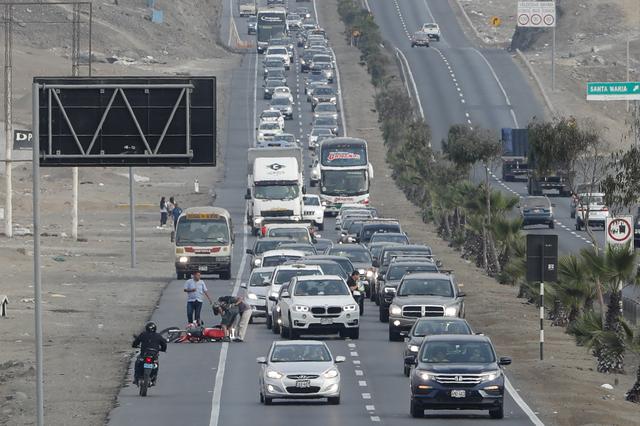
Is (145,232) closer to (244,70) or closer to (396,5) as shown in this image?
(244,70)

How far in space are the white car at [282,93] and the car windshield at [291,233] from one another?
6462cm

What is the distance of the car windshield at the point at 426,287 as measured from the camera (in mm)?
46094

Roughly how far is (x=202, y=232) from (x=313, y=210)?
78.2 feet

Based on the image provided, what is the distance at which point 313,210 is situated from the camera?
8756cm

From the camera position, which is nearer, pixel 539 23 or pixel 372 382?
pixel 372 382

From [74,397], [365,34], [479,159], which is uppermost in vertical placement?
[365,34]

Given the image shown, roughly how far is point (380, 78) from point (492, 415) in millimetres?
116838

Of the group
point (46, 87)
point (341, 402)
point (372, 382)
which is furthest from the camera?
point (372, 382)

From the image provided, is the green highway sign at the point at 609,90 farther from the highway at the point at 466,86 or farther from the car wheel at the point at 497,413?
the car wheel at the point at 497,413

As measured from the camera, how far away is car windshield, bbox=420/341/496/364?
33.1m

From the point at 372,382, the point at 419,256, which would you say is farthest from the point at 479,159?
the point at 372,382

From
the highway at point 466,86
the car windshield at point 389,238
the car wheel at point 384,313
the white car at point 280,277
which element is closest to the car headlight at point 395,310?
the white car at point 280,277

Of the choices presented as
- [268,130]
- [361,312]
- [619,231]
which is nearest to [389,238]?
[361,312]

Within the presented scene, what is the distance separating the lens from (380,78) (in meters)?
149
